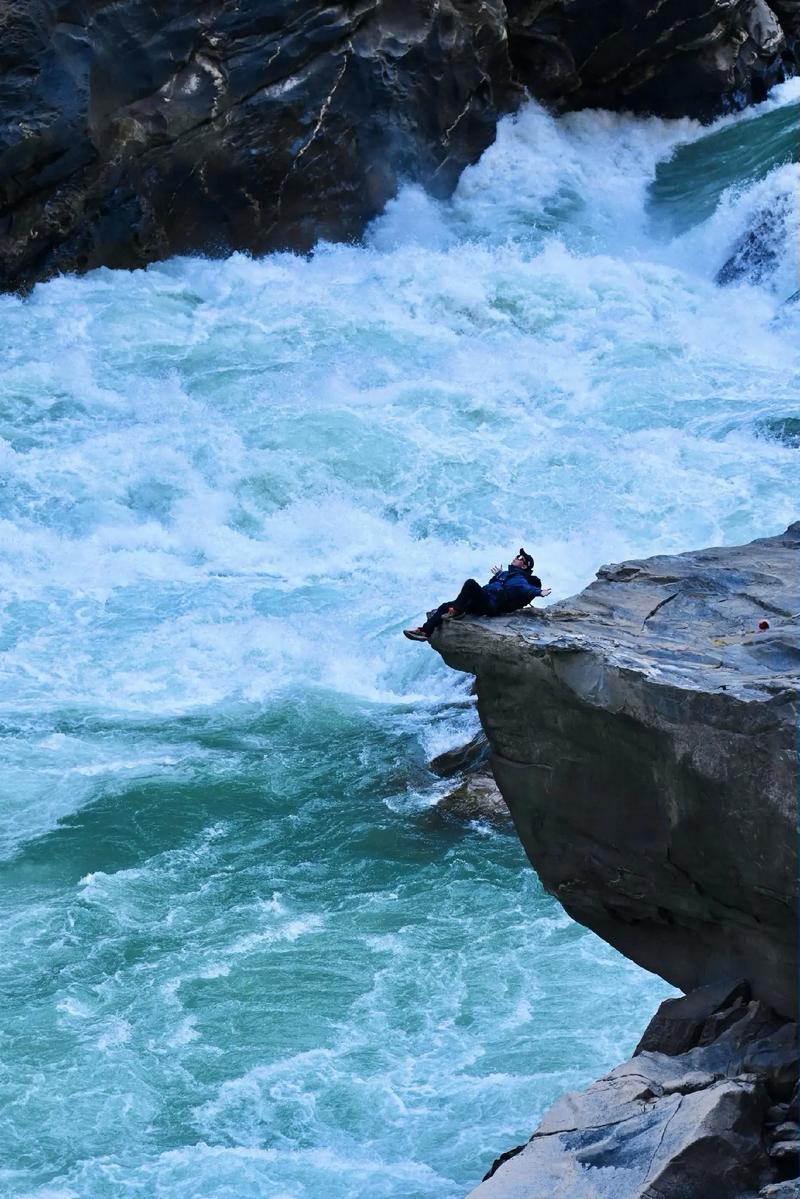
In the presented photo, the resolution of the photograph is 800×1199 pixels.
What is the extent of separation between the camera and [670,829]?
19.0 ft

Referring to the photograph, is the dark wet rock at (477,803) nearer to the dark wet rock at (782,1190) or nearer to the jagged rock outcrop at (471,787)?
the jagged rock outcrop at (471,787)

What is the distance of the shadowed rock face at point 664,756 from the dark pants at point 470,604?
0.08 meters

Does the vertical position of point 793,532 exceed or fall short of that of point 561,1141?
it exceeds it

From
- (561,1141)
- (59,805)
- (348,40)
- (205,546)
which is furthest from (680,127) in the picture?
(561,1141)

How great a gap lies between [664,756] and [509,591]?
1044 mm

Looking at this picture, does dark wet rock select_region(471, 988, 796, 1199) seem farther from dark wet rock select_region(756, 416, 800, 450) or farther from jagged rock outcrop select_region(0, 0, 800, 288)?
jagged rock outcrop select_region(0, 0, 800, 288)

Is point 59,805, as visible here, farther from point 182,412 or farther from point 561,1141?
point 182,412

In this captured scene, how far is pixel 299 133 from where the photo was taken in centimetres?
2028

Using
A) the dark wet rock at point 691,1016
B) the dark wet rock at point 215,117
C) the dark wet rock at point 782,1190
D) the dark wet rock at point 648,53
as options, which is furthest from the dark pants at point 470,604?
the dark wet rock at point 648,53

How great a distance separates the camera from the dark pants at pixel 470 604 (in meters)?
6.36

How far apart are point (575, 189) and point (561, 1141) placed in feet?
60.9

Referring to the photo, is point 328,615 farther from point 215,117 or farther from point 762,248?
point 762,248

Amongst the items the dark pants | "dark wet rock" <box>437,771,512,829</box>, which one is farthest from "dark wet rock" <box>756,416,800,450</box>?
the dark pants

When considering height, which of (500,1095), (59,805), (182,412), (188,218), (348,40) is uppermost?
(348,40)
